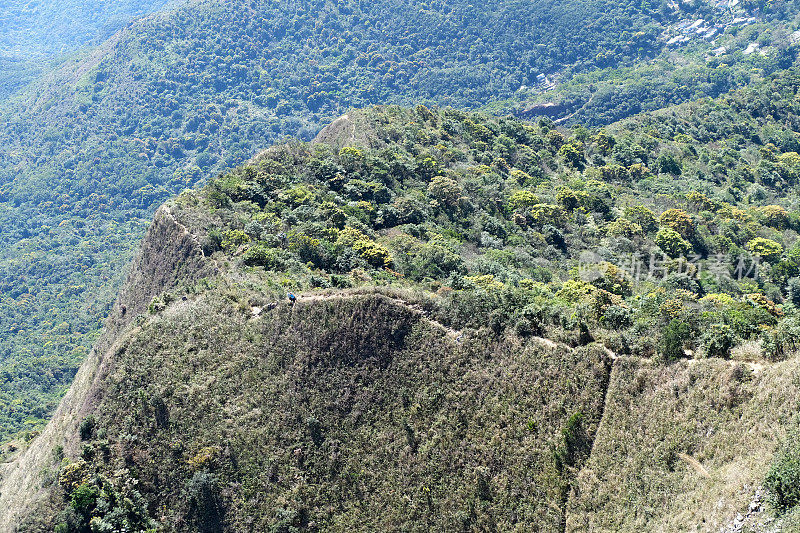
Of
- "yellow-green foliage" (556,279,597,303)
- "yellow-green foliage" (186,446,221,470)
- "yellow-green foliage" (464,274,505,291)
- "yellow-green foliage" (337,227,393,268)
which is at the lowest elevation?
"yellow-green foliage" (556,279,597,303)

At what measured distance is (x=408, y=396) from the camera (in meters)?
36.8

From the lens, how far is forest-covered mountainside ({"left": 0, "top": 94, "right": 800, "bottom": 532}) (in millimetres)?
28328

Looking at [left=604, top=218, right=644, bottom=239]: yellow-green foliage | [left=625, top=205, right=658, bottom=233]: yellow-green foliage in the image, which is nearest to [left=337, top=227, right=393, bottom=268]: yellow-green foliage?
[left=604, top=218, right=644, bottom=239]: yellow-green foliage

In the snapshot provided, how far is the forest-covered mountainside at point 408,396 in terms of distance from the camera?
28.3m

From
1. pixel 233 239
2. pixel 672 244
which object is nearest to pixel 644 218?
pixel 672 244

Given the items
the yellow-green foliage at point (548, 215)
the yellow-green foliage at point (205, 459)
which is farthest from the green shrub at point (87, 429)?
the yellow-green foliage at point (548, 215)

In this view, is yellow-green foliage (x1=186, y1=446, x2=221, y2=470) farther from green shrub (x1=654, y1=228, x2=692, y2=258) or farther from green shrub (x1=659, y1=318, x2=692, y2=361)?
green shrub (x1=654, y1=228, x2=692, y2=258)

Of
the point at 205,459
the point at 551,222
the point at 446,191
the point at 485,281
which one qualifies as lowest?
the point at 551,222

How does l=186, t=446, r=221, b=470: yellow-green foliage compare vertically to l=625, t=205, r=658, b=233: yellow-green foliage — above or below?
above

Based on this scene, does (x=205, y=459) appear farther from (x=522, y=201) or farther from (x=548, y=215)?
(x=522, y=201)

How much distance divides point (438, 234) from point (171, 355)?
3118 cm

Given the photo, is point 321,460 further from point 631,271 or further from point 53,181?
point 53,181

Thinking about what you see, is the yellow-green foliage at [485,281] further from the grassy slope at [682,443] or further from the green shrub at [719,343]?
the green shrub at [719,343]

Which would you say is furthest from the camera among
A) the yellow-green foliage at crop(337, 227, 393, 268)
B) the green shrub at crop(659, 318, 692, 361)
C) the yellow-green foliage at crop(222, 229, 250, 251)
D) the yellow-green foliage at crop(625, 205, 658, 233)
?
the yellow-green foliage at crop(625, 205, 658, 233)
